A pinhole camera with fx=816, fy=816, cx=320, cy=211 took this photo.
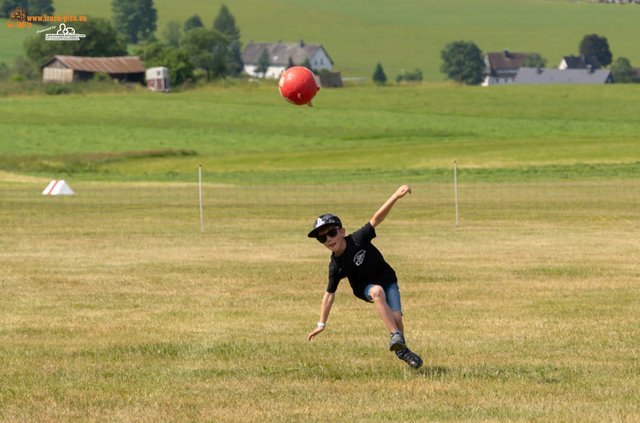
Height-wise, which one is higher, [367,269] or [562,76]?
[562,76]

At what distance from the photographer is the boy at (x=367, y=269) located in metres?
8.38

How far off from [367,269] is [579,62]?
190 meters

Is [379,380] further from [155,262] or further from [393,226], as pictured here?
[393,226]

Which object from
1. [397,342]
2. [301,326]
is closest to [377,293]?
[397,342]

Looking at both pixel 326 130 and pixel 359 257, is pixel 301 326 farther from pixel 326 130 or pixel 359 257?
pixel 326 130

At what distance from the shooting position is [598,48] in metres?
192

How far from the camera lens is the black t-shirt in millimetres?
8672

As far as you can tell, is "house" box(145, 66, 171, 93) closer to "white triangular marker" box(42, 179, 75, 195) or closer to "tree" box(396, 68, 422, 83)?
"white triangular marker" box(42, 179, 75, 195)

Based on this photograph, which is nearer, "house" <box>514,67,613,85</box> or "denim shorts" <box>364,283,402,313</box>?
"denim shorts" <box>364,283,402,313</box>

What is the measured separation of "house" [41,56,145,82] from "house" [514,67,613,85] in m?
79.2

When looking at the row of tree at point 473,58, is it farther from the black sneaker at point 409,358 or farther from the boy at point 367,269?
the black sneaker at point 409,358

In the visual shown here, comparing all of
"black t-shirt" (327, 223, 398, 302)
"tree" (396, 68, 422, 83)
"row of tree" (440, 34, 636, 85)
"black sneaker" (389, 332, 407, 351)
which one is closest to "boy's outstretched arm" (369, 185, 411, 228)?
"black t-shirt" (327, 223, 398, 302)

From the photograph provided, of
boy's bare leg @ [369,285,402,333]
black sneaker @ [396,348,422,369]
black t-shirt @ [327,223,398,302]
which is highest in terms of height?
black t-shirt @ [327,223,398,302]

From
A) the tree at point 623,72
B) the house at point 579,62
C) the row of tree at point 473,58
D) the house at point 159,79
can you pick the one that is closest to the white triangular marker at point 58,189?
the house at point 159,79
